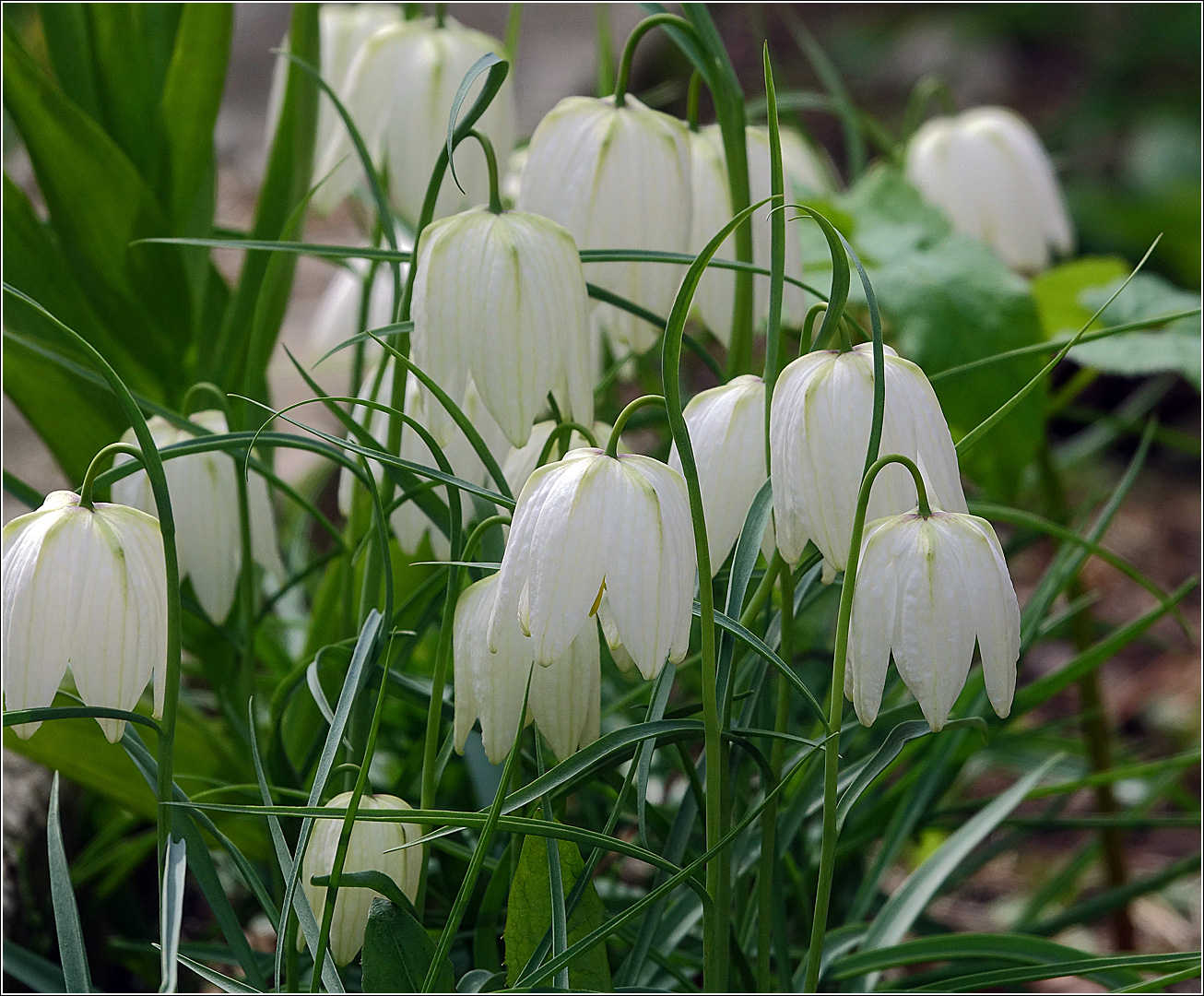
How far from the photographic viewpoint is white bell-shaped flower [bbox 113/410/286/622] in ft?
1.77

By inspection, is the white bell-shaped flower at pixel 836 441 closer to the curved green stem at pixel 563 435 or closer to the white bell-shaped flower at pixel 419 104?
the curved green stem at pixel 563 435

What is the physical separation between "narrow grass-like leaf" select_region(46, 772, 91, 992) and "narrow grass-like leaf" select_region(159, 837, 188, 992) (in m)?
0.04

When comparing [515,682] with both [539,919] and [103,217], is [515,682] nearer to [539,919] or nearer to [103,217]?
[539,919]

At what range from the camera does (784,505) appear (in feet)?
1.28

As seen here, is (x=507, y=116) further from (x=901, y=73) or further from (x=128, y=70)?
(x=901, y=73)

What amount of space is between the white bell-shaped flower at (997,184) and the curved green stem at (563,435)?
0.59 m

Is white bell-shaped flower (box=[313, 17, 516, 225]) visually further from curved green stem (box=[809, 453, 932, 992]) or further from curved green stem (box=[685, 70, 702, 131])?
curved green stem (box=[809, 453, 932, 992])

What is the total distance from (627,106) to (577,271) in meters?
0.13

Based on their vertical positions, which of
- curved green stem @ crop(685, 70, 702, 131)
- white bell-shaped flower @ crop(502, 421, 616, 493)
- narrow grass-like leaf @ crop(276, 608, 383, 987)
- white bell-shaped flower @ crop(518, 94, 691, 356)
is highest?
curved green stem @ crop(685, 70, 702, 131)

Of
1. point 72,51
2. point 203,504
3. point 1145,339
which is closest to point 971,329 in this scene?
point 1145,339

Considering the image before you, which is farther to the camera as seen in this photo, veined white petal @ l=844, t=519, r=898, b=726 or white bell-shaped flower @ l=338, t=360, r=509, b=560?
white bell-shaped flower @ l=338, t=360, r=509, b=560

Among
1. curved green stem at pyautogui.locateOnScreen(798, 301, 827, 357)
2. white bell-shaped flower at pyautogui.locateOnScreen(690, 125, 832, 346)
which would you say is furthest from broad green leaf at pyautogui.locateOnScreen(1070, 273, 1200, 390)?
curved green stem at pyautogui.locateOnScreen(798, 301, 827, 357)

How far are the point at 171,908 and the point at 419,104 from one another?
431 mm

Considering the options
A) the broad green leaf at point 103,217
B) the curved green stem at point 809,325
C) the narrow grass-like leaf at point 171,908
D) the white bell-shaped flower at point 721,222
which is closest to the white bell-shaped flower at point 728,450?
the curved green stem at point 809,325
